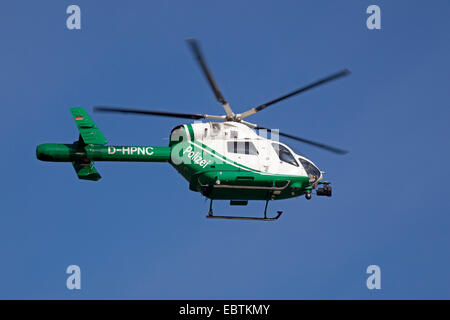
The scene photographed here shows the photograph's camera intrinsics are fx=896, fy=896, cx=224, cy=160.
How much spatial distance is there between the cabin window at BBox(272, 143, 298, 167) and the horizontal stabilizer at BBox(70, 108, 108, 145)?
5.47 m

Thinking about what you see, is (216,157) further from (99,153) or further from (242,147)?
(99,153)

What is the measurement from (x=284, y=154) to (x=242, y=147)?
1454mm

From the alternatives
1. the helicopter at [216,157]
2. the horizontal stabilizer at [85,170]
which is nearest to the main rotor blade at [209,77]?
the helicopter at [216,157]

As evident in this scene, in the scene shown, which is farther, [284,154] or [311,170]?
[311,170]

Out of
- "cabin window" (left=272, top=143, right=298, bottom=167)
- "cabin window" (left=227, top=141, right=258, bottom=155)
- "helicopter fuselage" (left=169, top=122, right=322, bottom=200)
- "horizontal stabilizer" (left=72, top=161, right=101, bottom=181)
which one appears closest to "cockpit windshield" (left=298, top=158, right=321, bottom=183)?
"helicopter fuselage" (left=169, top=122, right=322, bottom=200)

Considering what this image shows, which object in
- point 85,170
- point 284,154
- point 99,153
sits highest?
point 99,153

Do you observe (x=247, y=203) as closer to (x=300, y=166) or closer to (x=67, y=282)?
(x=300, y=166)

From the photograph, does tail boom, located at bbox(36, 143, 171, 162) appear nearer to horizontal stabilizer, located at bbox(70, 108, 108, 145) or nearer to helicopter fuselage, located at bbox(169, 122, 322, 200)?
horizontal stabilizer, located at bbox(70, 108, 108, 145)

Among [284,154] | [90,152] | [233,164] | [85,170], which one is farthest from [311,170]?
[85,170]

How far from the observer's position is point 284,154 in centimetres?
2891

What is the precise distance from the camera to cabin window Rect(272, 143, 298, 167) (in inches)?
1133

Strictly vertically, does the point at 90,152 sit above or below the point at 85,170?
above

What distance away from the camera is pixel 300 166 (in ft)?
94.7

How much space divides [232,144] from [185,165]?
1.64 metres
